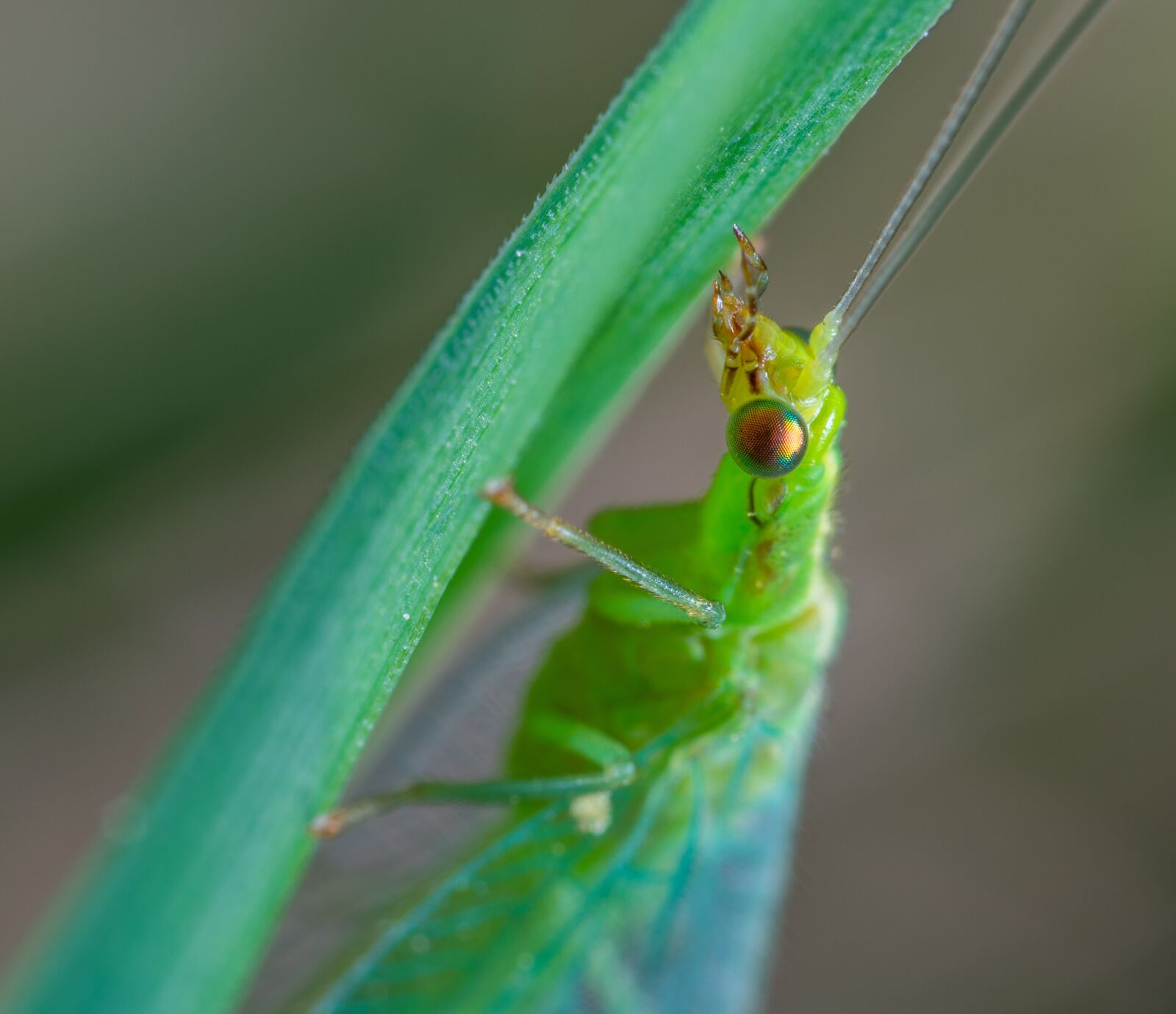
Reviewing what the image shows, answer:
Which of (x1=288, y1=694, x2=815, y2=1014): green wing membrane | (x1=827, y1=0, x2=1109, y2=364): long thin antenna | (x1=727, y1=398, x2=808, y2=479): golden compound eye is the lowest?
(x1=288, y1=694, x2=815, y2=1014): green wing membrane

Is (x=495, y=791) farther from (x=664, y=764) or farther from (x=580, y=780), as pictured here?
(x=664, y=764)

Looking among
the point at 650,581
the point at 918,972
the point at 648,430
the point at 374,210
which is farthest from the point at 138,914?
the point at 918,972

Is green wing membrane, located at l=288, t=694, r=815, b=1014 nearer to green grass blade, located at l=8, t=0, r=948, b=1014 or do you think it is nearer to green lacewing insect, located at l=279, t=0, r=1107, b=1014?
green lacewing insect, located at l=279, t=0, r=1107, b=1014

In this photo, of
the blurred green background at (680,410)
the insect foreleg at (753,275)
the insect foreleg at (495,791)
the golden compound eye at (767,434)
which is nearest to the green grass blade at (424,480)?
the insect foreleg at (753,275)

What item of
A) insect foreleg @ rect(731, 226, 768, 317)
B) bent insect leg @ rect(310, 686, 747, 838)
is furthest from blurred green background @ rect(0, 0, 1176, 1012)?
insect foreleg @ rect(731, 226, 768, 317)

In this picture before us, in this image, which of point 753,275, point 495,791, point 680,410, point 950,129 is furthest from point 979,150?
point 680,410

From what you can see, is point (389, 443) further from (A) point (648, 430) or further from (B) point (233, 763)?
(A) point (648, 430)
